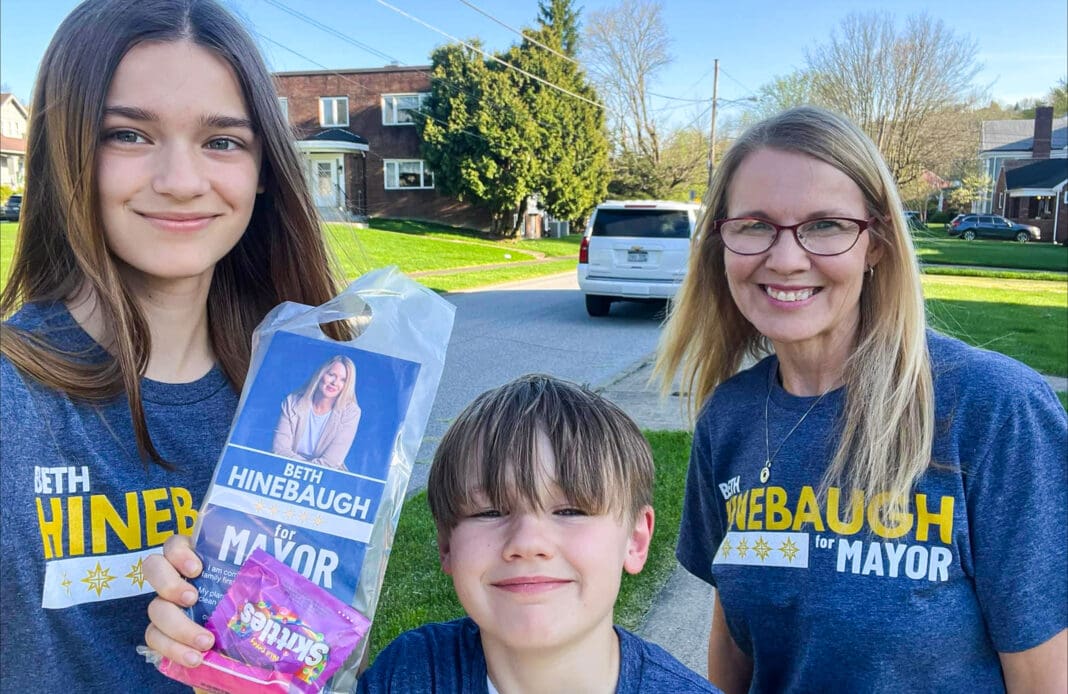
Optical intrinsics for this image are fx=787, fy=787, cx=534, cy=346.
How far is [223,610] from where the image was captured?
50.4 inches

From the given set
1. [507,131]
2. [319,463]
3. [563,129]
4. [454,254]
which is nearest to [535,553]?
[319,463]

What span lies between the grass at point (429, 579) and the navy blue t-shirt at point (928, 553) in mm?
1814

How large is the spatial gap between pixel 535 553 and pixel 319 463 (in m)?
0.44

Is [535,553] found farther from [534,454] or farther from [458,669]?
[458,669]

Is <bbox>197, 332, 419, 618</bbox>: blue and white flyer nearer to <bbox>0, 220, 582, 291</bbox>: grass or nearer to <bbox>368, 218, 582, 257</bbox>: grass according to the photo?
<bbox>0, 220, 582, 291</bbox>: grass

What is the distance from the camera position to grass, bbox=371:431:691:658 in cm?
354

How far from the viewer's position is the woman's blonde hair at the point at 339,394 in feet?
4.55

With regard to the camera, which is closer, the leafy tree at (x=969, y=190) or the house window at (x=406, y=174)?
the house window at (x=406, y=174)

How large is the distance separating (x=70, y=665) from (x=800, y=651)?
60.2 inches

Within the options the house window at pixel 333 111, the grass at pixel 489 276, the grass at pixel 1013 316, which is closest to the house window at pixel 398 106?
the house window at pixel 333 111

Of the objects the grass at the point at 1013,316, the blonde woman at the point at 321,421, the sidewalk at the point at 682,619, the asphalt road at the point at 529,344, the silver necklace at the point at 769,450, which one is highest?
the blonde woman at the point at 321,421

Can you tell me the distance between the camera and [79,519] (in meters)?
1.40

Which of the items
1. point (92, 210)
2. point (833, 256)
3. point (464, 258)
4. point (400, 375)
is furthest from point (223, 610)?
point (464, 258)

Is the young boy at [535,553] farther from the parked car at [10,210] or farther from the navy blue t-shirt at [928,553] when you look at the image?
the parked car at [10,210]
